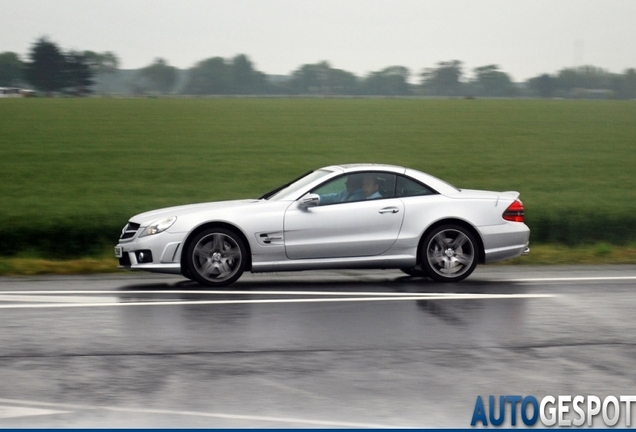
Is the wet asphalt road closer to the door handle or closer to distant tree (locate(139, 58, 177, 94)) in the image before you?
the door handle

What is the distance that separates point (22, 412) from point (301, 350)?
236 centimetres

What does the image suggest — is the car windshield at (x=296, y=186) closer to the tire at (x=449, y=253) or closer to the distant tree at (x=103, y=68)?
the tire at (x=449, y=253)

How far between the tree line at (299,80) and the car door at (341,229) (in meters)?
74.9

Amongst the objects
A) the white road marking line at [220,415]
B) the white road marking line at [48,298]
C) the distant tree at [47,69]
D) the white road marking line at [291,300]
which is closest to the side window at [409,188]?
the white road marking line at [291,300]

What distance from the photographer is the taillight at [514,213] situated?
462 inches

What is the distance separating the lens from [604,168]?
32719 millimetres

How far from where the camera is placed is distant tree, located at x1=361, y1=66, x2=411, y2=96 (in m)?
88.9

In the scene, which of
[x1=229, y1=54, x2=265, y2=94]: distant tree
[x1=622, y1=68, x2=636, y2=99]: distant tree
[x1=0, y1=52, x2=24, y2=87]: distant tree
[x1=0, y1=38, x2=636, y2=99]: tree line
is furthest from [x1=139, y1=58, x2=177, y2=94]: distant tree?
[x1=622, y1=68, x2=636, y2=99]: distant tree

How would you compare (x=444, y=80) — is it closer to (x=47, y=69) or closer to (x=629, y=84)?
(x=629, y=84)

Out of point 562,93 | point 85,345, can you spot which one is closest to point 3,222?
point 85,345

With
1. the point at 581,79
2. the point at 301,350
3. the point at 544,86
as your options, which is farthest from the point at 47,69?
the point at 301,350

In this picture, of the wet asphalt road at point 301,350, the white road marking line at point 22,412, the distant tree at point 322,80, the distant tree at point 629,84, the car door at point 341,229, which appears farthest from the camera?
the distant tree at point 322,80

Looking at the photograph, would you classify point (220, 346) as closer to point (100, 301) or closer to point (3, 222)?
point (100, 301)

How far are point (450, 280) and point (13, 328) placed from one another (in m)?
5.21
